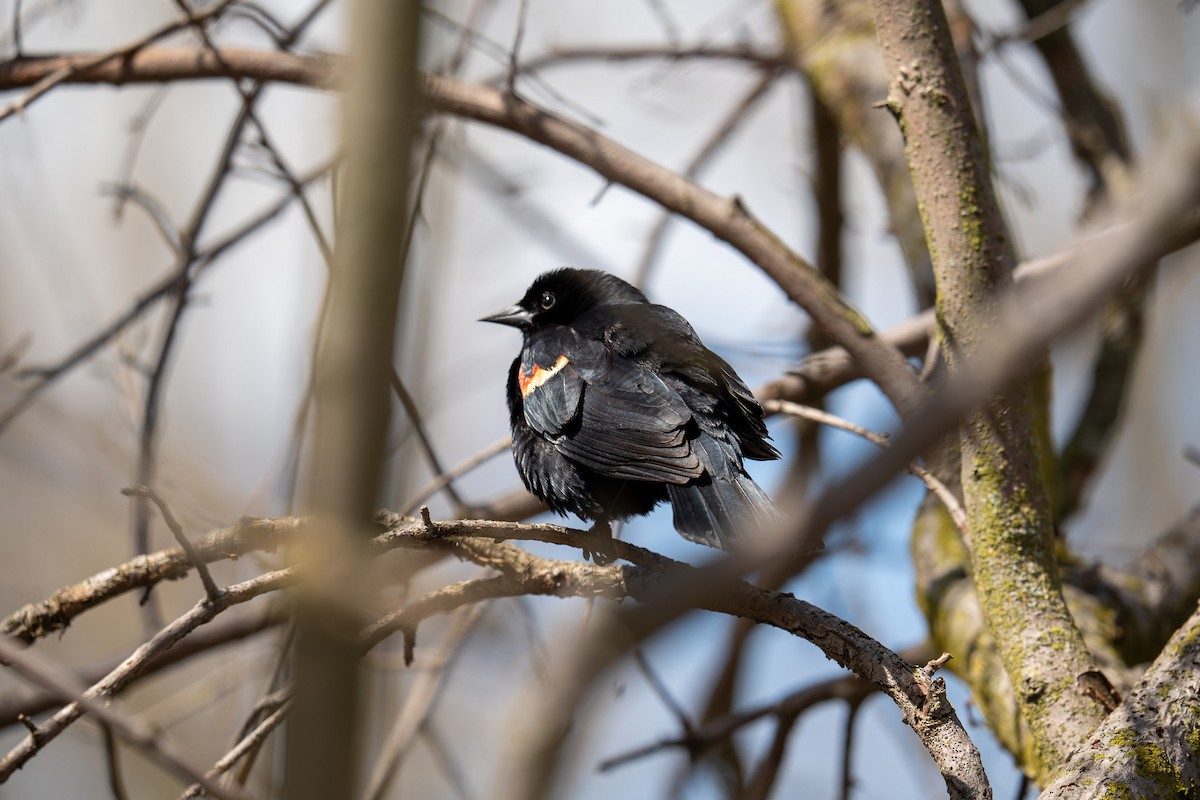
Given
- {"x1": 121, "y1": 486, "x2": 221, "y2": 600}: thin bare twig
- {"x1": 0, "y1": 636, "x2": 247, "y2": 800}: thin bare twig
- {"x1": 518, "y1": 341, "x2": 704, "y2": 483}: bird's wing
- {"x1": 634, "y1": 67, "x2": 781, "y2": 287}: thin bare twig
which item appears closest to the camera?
{"x1": 0, "y1": 636, "x2": 247, "y2": 800}: thin bare twig

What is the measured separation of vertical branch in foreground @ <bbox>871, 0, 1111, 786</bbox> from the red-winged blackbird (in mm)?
576

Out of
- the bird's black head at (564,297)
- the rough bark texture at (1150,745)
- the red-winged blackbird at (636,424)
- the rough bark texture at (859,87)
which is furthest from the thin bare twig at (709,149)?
the rough bark texture at (1150,745)

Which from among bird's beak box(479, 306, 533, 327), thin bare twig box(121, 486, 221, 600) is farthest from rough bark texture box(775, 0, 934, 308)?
thin bare twig box(121, 486, 221, 600)

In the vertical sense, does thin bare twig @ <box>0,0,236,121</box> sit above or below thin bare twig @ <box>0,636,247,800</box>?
above

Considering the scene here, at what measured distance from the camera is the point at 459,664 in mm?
3051

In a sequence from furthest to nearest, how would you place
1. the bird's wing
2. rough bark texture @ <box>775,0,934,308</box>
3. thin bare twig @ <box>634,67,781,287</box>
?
thin bare twig @ <box>634,67,781,287</box>
rough bark texture @ <box>775,0,934,308</box>
the bird's wing

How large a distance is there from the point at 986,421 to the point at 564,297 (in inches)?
77.7

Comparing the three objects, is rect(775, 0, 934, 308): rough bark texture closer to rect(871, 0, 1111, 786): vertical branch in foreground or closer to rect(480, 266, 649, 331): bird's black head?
rect(480, 266, 649, 331): bird's black head

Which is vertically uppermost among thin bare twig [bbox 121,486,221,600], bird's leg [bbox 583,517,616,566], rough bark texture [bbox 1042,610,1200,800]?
bird's leg [bbox 583,517,616,566]

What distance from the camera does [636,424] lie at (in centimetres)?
309

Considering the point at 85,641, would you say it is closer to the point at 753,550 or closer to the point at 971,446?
the point at 971,446

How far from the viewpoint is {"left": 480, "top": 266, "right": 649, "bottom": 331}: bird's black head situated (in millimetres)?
4023

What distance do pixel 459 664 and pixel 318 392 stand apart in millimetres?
2003

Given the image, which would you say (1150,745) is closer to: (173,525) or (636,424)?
(636,424)
